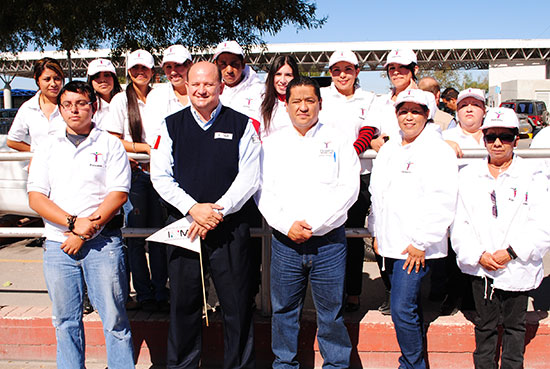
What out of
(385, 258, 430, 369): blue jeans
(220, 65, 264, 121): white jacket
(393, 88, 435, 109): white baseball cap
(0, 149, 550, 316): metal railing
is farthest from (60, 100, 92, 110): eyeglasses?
(385, 258, 430, 369): blue jeans

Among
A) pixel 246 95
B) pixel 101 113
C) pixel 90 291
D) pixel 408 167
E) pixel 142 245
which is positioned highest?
pixel 246 95

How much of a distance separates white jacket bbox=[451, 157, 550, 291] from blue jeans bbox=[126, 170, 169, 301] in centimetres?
224

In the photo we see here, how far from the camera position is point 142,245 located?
406cm

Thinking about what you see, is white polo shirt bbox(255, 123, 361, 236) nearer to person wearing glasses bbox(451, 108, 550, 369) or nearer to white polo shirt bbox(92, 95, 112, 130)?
person wearing glasses bbox(451, 108, 550, 369)

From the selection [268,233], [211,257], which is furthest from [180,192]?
[268,233]

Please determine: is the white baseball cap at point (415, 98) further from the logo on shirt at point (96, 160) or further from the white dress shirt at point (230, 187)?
the logo on shirt at point (96, 160)

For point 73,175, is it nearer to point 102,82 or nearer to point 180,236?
point 180,236

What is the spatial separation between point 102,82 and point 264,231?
81.2 inches

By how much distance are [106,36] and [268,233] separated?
327 inches

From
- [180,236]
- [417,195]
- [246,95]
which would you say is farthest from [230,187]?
[246,95]

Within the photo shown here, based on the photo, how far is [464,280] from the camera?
12.9 feet

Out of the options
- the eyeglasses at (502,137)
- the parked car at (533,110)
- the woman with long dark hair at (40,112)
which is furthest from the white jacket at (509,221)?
the parked car at (533,110)

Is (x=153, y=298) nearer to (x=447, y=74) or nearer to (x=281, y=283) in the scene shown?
(x=281, y=283)

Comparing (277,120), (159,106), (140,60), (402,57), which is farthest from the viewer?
(140,60)
